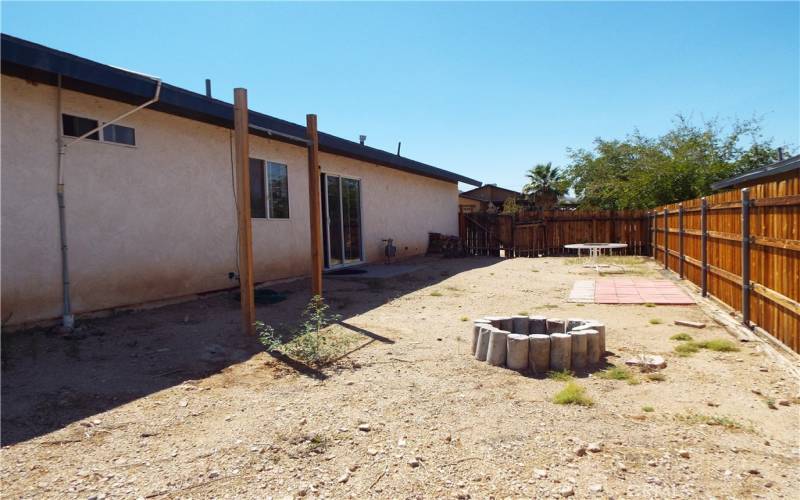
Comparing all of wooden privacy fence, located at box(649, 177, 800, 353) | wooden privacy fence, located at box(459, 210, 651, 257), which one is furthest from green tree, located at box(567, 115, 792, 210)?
wooden privacy fence, located at box(649, 177, 800, 353)

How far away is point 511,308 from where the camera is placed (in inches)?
302

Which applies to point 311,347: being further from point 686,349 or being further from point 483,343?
point 686,349

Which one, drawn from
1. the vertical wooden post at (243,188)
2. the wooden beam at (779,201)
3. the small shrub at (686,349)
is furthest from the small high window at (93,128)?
the wooden beam at (779,201)

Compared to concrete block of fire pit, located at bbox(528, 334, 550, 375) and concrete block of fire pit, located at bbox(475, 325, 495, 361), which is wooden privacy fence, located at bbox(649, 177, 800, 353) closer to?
concrete block of fire pit, located at bbox(528, 334, 550, 375)

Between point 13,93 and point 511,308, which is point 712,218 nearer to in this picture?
point 511,308

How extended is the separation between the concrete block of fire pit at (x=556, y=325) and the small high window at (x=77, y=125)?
19.6 ft

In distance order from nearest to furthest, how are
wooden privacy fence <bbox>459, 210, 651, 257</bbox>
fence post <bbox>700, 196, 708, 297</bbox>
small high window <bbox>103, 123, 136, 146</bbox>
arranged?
small high window <bbox>103, 123, 136, 146</bbox> → fence post <bbox>700, 196, 708, 297</bbox> → wooden privacy fence <bbox>459, 210, 651, 257</bbox>

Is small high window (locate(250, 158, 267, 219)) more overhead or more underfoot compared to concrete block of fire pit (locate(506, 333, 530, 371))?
more overhead

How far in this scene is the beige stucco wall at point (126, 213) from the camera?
5.55 m

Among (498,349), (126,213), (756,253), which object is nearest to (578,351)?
(498,349)

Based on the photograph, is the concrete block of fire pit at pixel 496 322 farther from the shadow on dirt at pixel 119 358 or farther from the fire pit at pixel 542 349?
the shadow on dirt at pixel 119 358

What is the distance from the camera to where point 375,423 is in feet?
11.2

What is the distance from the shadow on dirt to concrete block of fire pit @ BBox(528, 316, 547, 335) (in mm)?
1624

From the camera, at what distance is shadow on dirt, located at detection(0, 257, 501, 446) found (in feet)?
12.0
